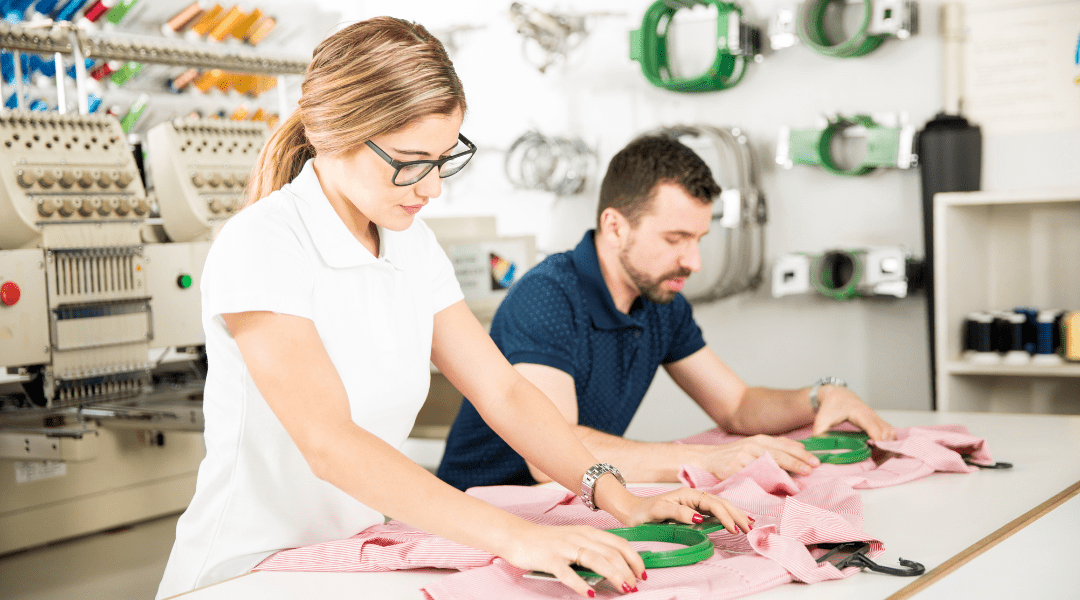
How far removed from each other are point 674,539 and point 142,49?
245cm

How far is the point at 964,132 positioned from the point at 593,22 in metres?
1.68

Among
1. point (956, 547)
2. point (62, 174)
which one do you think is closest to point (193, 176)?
point (62, 174)

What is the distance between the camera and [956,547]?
1189 mm

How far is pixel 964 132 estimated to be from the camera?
307 centimetres

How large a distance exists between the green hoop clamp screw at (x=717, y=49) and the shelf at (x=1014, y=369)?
138 centimetres

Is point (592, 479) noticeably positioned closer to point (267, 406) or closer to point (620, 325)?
point (267, 406)

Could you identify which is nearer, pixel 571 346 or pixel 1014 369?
pixel 571 346

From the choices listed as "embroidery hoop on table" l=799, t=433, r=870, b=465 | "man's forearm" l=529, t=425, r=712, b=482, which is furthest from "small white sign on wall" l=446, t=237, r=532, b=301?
"embroidery hoop on table" l=799, t=433, r=870, b=465

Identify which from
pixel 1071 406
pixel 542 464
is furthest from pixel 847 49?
pixel 542 464

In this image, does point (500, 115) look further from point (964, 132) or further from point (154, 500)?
point (154, 500)

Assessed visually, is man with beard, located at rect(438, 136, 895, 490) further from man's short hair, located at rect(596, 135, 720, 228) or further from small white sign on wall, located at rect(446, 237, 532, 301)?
small white sign on wall, located at rect(446, 237, 532, 301)

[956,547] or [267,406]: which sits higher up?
[267,406]

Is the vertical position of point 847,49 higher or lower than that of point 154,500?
higher

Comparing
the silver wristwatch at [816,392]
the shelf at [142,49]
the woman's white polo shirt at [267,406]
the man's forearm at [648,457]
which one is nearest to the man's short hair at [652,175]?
the silver wristwatch at [816,392]
